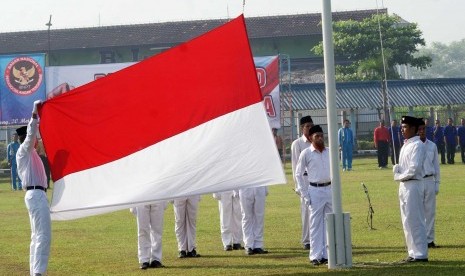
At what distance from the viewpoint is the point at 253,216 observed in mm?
18406

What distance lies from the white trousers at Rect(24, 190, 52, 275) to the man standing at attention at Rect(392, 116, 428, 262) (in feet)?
15.2

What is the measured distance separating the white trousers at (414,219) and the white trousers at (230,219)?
3.67 metres

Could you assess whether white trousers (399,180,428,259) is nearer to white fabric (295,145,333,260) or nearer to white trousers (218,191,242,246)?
white fabric (295,145,333,260)

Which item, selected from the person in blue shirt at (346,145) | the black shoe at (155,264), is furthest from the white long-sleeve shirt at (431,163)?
the person in blue shirt at (346,145)

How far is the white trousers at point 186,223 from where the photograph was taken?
18.0m

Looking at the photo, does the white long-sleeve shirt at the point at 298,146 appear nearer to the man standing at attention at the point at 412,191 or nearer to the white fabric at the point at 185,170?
the man standing at attention at the point at 412,191

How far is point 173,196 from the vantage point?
14.0m

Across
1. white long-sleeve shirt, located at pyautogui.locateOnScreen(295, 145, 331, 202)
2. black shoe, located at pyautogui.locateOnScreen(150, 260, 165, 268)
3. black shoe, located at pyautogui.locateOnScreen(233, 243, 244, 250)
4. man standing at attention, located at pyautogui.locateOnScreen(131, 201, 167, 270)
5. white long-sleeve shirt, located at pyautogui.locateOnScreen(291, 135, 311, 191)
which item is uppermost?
white long-sleeve shirt, located at pyautogui.locateOnScreen(291, 135, 311, 191)

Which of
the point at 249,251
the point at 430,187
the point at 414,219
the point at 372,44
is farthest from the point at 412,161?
the point at 372,44

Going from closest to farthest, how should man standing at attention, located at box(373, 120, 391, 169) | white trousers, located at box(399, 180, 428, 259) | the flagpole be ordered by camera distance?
1. the flagpole
2. white trousers, located at box(399, 180, 428, 259)
3. man standing at attention, located at box(373, 120, 391, 169)

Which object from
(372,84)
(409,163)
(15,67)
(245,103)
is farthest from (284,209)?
(372,84)

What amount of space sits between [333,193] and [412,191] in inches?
55.7

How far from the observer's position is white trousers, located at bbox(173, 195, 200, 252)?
711 inches

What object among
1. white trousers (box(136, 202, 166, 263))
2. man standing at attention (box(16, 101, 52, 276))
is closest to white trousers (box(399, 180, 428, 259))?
white trousers (box(136, 202, 166, 263))
